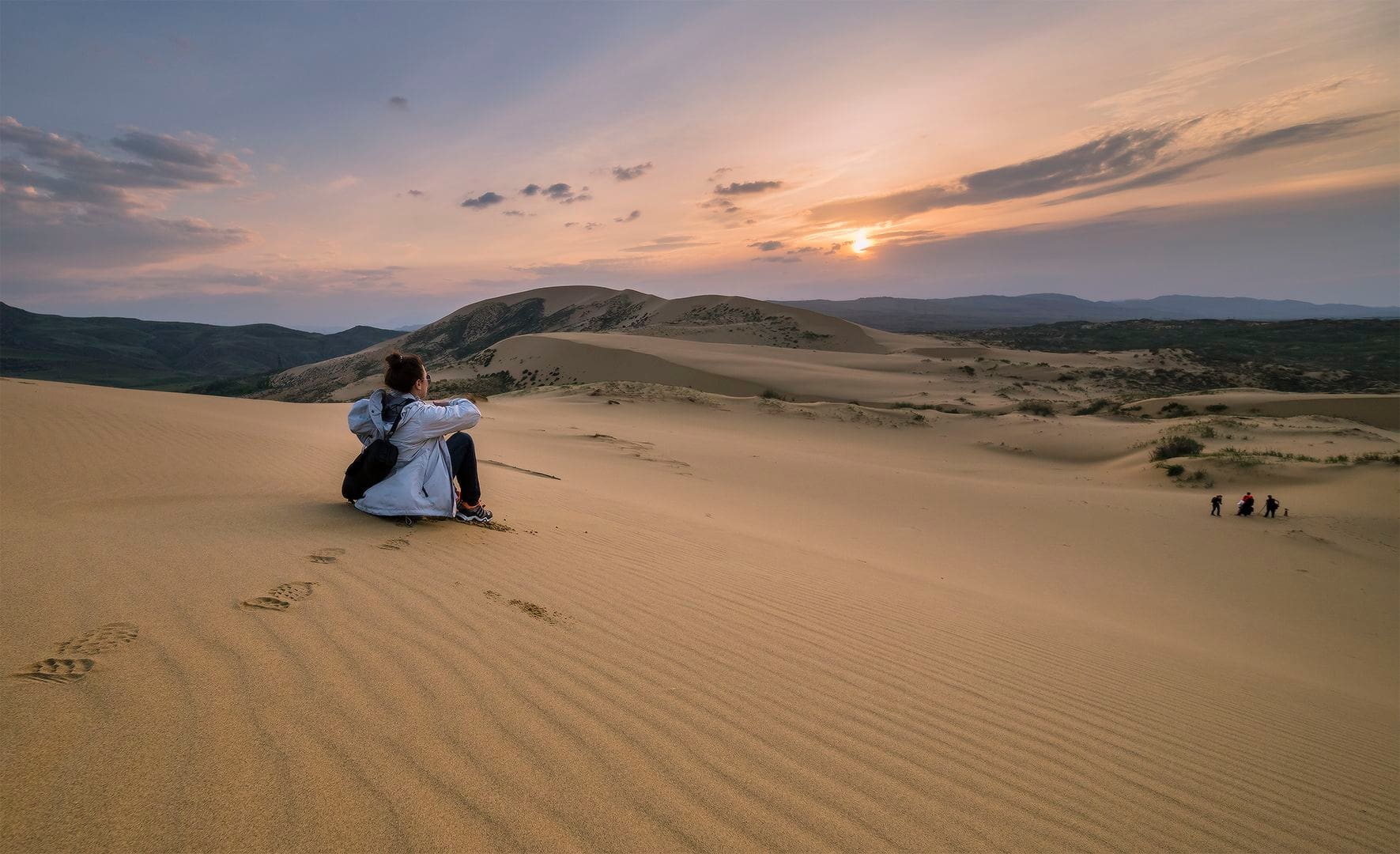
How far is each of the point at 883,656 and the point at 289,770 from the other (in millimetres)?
3055

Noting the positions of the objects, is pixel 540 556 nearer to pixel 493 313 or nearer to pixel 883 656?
pixel 883 656

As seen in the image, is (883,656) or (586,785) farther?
(883,656)

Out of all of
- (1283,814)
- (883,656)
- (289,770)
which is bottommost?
(1283,814)

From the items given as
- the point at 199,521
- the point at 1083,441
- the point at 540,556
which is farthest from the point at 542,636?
the point at 1083,441

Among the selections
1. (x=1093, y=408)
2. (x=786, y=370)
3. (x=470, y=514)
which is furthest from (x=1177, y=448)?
(x=786, y=370)

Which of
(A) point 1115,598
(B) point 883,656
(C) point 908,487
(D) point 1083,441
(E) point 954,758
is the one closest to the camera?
(E) point 954,758

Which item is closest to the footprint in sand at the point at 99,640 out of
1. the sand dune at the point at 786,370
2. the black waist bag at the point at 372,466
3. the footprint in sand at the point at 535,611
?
the footprint in sand at the point at 535,611

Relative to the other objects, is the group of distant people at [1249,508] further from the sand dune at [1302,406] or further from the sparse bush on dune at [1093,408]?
the sand dune at [1302,406]

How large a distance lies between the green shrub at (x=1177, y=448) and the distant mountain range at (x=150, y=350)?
7415cm

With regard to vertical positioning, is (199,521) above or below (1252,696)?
above

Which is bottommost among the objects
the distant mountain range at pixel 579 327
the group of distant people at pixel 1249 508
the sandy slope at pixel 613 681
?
the group of distant people at pixel 1249 508

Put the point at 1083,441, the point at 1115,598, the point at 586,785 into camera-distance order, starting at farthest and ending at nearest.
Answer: the point at 1083,441 → the point at 1115,598 → the point at 586,785

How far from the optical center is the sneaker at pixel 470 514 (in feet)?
16.3

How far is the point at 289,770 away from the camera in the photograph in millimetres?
1892
